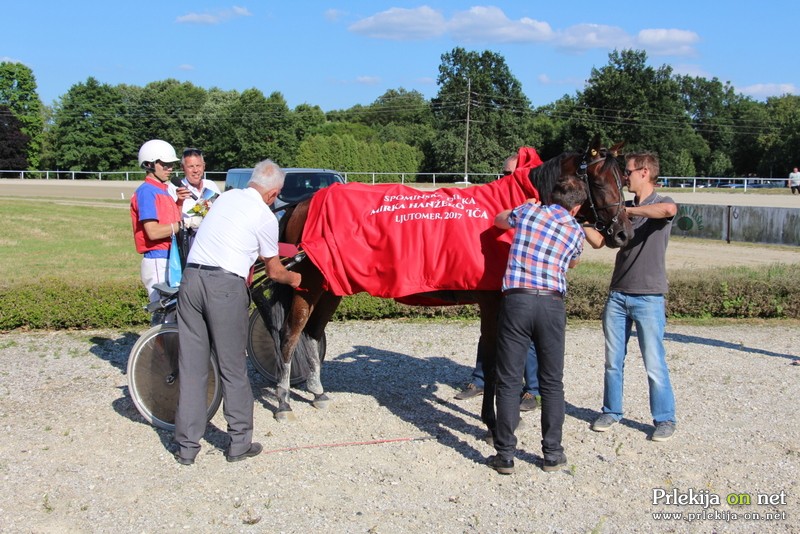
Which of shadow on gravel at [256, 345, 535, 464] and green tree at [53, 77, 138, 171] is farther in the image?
green tree at [53, 77, 138, 171]

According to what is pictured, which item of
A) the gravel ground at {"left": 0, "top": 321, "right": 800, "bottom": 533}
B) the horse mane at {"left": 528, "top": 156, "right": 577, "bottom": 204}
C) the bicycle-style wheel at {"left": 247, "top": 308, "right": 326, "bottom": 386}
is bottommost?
the gravel ground at {"left": 0, "top": 321, "right": 800, "bottom": 533}

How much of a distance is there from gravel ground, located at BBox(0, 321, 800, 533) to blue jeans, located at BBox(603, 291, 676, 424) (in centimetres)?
30

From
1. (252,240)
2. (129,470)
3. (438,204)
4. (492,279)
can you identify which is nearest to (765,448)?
(492,279)

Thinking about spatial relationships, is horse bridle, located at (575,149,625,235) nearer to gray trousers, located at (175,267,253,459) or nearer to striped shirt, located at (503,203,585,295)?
striped shirt, located at (503,203,585,295)

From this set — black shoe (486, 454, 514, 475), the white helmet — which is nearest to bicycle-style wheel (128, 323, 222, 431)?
the white helmet

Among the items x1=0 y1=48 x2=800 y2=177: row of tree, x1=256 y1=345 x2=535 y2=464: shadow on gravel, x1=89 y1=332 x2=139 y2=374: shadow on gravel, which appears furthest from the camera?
x1=0 y1=48 x2=800 y2=177: row of tree

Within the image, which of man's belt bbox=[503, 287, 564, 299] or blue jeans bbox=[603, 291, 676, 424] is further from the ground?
man's belt bbox=[503, 287, 564, 299]

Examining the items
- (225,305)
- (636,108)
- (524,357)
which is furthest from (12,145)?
(524,357)

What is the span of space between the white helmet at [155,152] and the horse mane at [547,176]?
285cm

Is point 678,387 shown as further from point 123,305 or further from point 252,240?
point 123,305

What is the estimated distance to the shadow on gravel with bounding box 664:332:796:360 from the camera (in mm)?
7461

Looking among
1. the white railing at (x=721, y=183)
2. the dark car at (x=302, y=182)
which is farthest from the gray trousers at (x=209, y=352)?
the white railing at (x=721, y=183)

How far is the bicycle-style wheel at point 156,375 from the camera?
197 inches

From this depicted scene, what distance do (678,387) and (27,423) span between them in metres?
5.39
